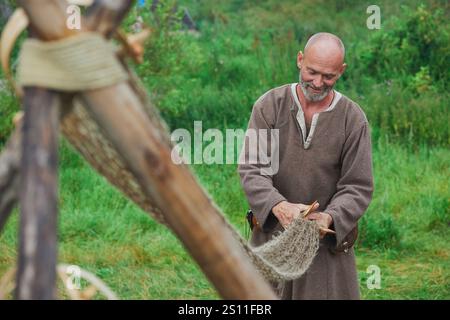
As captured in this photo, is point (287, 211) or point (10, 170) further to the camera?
point (287, 211)

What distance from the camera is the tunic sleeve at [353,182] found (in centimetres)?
451

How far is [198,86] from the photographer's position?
904cm

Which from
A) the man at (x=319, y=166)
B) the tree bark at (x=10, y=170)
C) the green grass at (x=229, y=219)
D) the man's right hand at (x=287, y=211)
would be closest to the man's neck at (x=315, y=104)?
the man at (x=319, y=166)

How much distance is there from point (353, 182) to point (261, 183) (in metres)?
0.43

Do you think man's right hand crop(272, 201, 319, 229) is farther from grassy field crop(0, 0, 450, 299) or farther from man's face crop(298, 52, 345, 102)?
grassy field crop(0, 0, 450, 299)

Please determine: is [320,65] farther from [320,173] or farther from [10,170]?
[10,170]

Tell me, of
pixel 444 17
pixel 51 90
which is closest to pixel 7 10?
pixel 444 17

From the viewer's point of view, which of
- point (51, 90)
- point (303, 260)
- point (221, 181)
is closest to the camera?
point (51, 90)

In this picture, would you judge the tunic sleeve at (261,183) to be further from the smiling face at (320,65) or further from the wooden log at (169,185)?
the wooden log at (169,185)

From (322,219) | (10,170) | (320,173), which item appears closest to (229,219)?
(320,173)

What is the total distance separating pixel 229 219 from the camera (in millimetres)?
6973

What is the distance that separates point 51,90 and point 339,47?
2.23 m

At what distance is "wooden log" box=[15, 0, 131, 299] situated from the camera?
241 cm
